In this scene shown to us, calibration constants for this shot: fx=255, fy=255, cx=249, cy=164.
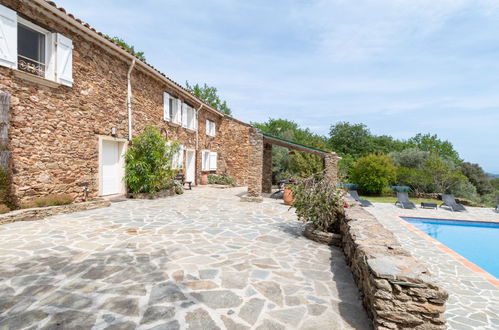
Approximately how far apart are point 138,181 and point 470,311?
9410 mm

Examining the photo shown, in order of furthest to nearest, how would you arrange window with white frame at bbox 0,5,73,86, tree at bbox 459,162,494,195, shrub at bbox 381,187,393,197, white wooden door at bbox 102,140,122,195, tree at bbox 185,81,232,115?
tree at bbox 185,81,232,115 < tree at bbox 459,162,494,195 < shrub at bbox 381,187,393,197 < white wooden door at bbox 102,140,122,195 < window with white frame at bbox 0,5,73,86

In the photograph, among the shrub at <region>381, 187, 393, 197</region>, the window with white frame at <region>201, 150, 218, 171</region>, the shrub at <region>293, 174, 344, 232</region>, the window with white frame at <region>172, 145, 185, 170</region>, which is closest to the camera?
the shrub at <region>293, 174, 344, 232</region>

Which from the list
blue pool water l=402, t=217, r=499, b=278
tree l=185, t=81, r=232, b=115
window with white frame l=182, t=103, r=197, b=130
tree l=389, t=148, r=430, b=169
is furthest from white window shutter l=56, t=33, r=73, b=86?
tree l=185, t=81, r=232, b=115

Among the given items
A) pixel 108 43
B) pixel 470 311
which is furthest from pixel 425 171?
pixel 108 43

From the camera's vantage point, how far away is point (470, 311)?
3.40 m

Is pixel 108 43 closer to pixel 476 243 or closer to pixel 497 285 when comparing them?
pixel 497 285

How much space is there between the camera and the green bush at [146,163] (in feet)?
30.8

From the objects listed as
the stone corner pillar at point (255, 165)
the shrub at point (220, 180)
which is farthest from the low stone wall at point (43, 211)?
the shrub at point (220, 180)

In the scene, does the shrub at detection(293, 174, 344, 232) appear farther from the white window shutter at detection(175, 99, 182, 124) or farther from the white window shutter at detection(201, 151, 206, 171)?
the white window shutter at detection(201, 151, 206, 171)

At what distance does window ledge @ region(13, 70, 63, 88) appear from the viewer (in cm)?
597

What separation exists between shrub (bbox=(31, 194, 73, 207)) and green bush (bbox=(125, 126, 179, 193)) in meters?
2.44

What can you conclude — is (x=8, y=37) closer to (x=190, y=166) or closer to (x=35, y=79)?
(x=35, y=79)

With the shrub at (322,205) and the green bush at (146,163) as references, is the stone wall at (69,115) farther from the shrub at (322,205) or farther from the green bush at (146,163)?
the shrub at (322,205)

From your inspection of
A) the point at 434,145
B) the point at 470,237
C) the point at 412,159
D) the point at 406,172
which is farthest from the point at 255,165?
the point at 434,145
